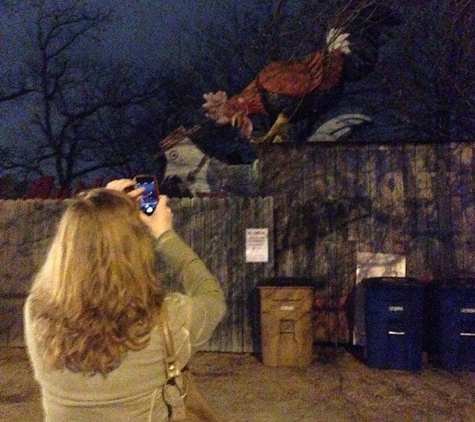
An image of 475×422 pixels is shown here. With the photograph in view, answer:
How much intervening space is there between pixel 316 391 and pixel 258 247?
2318 mm

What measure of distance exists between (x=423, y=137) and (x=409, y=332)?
21.6ft

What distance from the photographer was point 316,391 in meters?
7.66

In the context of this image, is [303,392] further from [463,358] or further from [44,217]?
[44,217]

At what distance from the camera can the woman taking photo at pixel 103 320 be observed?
6.36 feet

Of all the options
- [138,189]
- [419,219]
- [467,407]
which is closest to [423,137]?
[419,219]

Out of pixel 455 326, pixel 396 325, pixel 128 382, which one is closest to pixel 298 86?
pixel 396 325

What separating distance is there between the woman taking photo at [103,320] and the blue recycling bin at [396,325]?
6653 mm

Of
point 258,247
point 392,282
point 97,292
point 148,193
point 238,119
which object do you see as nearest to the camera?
point 97,292

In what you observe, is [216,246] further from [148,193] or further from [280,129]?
[148,193]

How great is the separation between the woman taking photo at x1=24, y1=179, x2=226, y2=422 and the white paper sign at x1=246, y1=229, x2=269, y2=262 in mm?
7233

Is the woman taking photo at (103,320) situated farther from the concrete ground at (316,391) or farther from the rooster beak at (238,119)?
the rooster beak at (238,119)

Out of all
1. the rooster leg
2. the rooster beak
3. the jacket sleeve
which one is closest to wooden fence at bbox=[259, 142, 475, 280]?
the rooster leg

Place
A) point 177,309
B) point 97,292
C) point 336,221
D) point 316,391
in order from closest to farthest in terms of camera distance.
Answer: point 97,292 < point 177,309 < point 316,391 < point 336,221

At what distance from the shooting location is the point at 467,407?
7137mm
